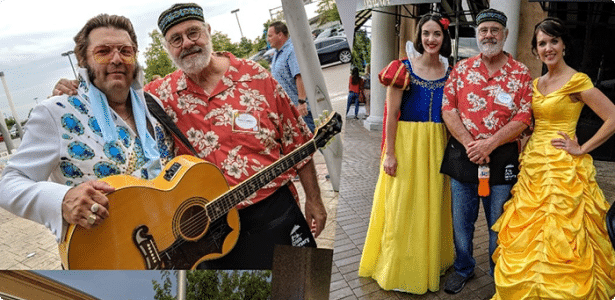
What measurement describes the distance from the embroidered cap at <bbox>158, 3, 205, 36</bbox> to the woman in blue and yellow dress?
0.58 m

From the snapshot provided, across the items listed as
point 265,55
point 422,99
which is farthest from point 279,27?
point 422,99

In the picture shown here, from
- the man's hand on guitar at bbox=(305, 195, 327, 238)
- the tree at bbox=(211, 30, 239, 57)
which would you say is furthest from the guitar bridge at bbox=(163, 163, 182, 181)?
the man's hand on guitar at bbox=(305, 195, 327, 238)

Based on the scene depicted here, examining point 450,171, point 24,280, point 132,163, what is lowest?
point 24,280

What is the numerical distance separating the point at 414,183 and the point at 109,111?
98cm

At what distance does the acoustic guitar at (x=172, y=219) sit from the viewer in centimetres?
130

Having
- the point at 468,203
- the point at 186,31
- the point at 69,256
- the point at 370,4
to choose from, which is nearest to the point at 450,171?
the point at 468,203

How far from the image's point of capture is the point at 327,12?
55.2 inches

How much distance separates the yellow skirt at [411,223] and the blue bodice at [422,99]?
4 centimetres

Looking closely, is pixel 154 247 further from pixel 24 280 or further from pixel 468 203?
pixel 468 203

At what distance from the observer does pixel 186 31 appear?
1.25 metres

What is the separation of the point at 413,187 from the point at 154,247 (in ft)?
2.84

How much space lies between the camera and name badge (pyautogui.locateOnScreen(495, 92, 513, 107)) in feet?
3.94

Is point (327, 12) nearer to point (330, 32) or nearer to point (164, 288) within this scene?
point (330, 32)

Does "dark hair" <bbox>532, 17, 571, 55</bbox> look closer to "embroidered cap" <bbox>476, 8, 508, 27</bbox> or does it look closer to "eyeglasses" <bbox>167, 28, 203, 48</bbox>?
"embroidered cap" <bbox>476, 8, 508, 27</bbox>
